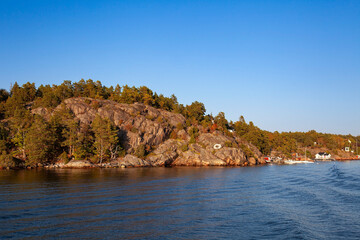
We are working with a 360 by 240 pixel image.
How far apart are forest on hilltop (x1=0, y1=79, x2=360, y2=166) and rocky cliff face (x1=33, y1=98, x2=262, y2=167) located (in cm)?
314

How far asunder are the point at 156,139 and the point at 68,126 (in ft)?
124

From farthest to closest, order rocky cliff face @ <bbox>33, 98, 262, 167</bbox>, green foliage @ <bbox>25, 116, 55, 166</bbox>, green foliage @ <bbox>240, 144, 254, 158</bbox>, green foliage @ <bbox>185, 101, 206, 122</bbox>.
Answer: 1. green foliage @ <bbox>185, 101, 206, 122</bbox>
2. green foliage @ <bbox>240, 144, 254, 158</bbox>
3. rocky cliff face @ <bbox>33, 98, 262, 167</bbox>
4. green foliage @ <bbox>25, 116, 55, 166</bbox>

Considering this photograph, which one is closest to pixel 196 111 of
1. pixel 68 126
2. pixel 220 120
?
pixel 220 120

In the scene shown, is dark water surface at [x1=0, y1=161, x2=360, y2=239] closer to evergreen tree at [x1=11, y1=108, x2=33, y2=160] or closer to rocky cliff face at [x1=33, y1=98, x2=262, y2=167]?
evergreen tree at [x1=11, y1=108, x2=33, y2=160]

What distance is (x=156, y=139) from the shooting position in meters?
119

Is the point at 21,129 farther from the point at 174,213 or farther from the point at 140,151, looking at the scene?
the point at 174,213

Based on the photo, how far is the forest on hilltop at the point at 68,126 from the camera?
91188 millimetres

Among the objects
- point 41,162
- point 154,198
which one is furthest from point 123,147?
point 154,198

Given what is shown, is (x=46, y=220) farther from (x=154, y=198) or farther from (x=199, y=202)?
(x=199, y=202)

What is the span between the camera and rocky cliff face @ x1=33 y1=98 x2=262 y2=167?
111812 mm

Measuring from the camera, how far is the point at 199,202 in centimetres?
3625

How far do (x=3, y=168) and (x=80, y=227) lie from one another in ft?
256

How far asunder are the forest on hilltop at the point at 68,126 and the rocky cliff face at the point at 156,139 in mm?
3139

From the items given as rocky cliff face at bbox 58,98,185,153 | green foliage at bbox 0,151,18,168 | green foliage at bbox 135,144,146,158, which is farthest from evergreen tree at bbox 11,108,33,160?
green foliage at bbox 135,144,146,158
